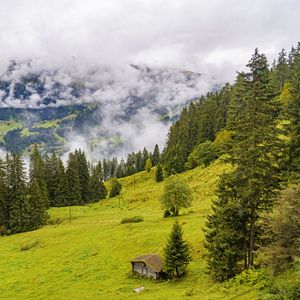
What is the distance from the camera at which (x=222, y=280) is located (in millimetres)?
36031

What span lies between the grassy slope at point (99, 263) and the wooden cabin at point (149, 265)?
110cm

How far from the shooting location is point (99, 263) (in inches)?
2143

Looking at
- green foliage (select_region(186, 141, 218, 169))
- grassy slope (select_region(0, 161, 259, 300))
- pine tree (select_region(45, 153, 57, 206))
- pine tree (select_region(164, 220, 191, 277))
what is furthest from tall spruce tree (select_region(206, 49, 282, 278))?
pine tree (select_region(45, 153, 57, 206))

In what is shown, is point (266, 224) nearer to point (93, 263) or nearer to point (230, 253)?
point (230, 253)

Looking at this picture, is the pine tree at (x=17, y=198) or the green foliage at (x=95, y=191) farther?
the green foliage at (x=95, y=191)

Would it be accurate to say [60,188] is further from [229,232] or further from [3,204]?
[229,232]

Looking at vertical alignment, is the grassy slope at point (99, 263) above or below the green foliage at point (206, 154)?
below

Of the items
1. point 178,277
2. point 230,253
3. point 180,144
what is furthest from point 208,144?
point 230,253

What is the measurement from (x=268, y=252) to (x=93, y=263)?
33391 millimetres

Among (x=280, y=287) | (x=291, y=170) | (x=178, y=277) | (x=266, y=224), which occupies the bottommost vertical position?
(x=178, y=277)

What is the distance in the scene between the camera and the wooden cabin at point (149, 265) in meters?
45.8

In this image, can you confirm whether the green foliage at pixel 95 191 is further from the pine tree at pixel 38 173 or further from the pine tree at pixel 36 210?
the pine tree at pixel 36 210

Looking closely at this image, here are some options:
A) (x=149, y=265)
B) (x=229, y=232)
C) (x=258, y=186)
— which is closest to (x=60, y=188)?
(x=149, y=265)

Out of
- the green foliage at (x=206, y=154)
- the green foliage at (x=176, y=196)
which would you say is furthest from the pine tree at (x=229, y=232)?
the green foliage at (x=206, y=154)
